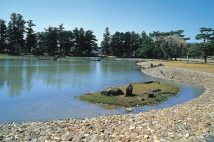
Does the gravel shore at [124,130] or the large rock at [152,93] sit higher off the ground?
the gravel shore at [124,130]

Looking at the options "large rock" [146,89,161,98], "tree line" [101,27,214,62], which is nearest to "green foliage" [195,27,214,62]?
"tree line" [101,27,214,62]

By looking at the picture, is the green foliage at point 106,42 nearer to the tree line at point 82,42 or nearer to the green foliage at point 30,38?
the tree line at point 82,42

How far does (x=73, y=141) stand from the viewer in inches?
567

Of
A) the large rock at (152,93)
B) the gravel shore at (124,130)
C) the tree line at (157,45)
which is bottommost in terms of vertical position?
the large rock at (152,93)

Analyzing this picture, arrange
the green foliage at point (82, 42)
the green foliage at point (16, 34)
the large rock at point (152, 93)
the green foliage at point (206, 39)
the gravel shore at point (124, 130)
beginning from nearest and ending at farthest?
the gravel shore at point (124, 130) < the large rock at point (152, 93) < the green foliage at point (206, 39) < the green foliage at point (16, 34) < the green foliage at point (82, 42)

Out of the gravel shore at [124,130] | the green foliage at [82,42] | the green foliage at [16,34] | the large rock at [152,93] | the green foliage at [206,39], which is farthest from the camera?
the green foliage at [82,42]

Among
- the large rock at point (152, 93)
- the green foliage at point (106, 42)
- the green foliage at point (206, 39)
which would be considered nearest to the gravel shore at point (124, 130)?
the large rock at point (152, 93)

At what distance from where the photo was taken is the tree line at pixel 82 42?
134625 mm

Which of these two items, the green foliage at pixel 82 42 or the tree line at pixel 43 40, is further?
the green foliage at pixel 82 42

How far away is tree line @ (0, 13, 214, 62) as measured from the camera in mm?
134625

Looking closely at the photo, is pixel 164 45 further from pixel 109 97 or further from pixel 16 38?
pixel 109 97

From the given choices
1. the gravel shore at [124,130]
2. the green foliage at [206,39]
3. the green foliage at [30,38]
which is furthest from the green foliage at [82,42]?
the gravel shore at [124,130]

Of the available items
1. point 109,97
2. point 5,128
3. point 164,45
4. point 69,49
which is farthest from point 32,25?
point 5,128

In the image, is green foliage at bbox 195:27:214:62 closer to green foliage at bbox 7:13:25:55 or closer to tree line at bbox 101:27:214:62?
tree line at bbox 101:27:214:62
